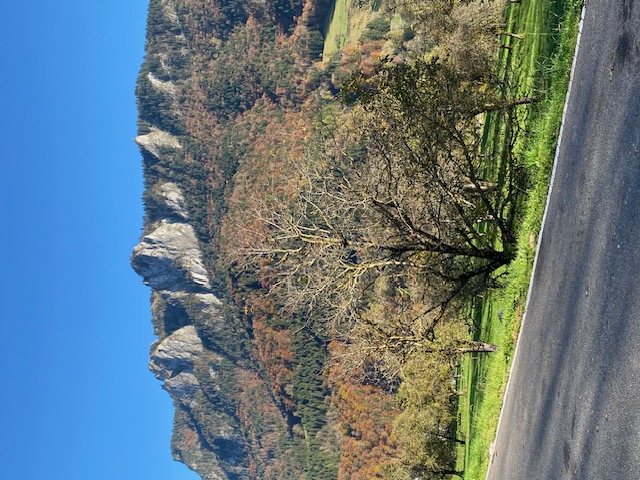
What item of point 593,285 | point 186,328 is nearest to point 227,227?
point 186,328

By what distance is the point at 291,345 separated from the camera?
3593 inches

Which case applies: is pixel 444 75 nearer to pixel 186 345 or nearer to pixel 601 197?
pixel 601 197

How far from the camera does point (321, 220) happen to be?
56.4 feet

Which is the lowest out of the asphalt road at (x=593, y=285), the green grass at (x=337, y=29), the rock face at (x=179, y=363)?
the rock face at (x=179, y=363)

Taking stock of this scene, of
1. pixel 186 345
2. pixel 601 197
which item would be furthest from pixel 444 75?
pixel 186 345

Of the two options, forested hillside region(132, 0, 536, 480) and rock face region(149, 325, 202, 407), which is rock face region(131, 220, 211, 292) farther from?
rock face region(149, 325, 202, 407)

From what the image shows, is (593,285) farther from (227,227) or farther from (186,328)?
(186,328)

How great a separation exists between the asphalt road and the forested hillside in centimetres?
381

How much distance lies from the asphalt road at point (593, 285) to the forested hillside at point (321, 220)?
12.5ft

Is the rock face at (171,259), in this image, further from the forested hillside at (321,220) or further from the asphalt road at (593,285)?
the asphalt road at (593,285)


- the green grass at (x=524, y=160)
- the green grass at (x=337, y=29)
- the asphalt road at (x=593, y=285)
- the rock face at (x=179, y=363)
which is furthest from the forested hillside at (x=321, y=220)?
the asphalt road at (x=593, y=285)

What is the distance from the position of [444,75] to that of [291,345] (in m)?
76.9

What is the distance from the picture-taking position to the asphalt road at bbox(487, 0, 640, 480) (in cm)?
836

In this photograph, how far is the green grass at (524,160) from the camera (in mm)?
14414
